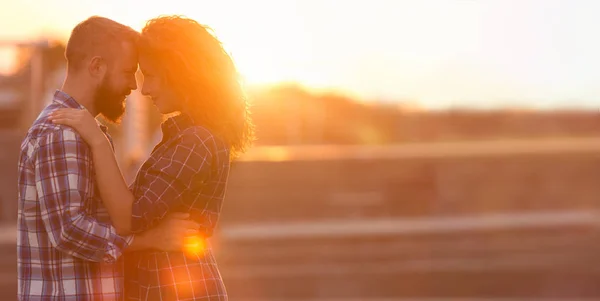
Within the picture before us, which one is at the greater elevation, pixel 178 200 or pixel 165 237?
pixel 178 200

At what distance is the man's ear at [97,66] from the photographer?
2957 millimetres

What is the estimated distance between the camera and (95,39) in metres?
2.94

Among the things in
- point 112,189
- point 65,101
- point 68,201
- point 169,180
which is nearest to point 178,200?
point 169,180

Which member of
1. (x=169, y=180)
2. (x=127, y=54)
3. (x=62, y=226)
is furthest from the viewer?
(x=127, y=54)

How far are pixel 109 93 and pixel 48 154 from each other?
0.32m

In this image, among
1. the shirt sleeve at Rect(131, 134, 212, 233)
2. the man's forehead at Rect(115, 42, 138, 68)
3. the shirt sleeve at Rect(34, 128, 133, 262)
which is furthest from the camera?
the man's forehead at Rect(115, 42, 138, 68)

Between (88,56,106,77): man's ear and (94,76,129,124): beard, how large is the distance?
25mm

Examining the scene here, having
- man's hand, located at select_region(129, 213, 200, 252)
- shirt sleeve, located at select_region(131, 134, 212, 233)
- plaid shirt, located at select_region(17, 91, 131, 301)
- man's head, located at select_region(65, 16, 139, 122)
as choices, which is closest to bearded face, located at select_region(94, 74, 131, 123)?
man's head, located at select_region(65, 16, 139, 122)

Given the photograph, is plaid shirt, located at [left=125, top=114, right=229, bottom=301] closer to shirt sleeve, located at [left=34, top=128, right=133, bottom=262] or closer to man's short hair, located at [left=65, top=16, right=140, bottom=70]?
shirt sleeve, located at [left=34, top=128, right=133, bottom=262]

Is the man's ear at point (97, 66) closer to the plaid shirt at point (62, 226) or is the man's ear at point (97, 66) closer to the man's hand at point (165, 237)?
the plaid shirt at point (62, 226)

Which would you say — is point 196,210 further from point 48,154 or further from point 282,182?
point 282,182

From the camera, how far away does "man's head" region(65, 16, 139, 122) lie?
295 centimetres

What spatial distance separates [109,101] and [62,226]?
17.8 inches

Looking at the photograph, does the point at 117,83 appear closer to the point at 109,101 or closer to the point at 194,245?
the point at 109,101
